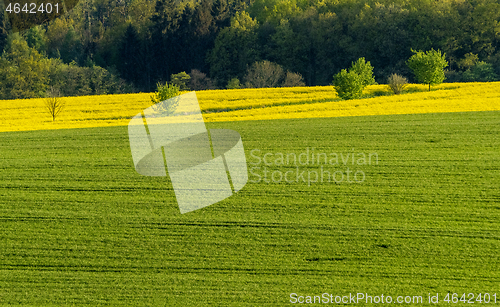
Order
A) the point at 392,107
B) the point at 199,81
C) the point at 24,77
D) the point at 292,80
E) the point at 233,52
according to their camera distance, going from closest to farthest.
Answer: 1. the point at 392,107
2. the point at 24,77
3. the point at 292,80
4. the point at 199,81
5. the point at 233,52

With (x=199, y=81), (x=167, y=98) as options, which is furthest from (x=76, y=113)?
(x=199, y=81)

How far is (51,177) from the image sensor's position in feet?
53.5

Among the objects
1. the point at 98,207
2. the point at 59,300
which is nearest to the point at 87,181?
the point at 98,207

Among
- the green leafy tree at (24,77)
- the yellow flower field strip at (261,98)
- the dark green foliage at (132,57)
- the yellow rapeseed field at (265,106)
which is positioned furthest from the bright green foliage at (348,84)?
the dark green foliage at (132,57)

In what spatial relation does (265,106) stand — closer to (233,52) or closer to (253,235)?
(253,235)

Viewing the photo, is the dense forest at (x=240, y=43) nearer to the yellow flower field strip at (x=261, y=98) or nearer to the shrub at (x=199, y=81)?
the shrub at (x=199, y=81)

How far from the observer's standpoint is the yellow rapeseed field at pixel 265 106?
96.5 feet

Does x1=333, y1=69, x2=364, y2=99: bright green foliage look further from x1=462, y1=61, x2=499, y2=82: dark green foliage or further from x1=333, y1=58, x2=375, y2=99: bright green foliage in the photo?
x1=462, y1=61, x2=499, y2=82: dark green foliage

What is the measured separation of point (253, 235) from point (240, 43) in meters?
68.1

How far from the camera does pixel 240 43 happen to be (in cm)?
7719

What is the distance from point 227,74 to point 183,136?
54.4 metres

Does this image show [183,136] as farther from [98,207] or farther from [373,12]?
[373,12]

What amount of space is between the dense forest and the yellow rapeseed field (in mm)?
23927

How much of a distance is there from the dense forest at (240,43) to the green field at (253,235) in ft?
164
